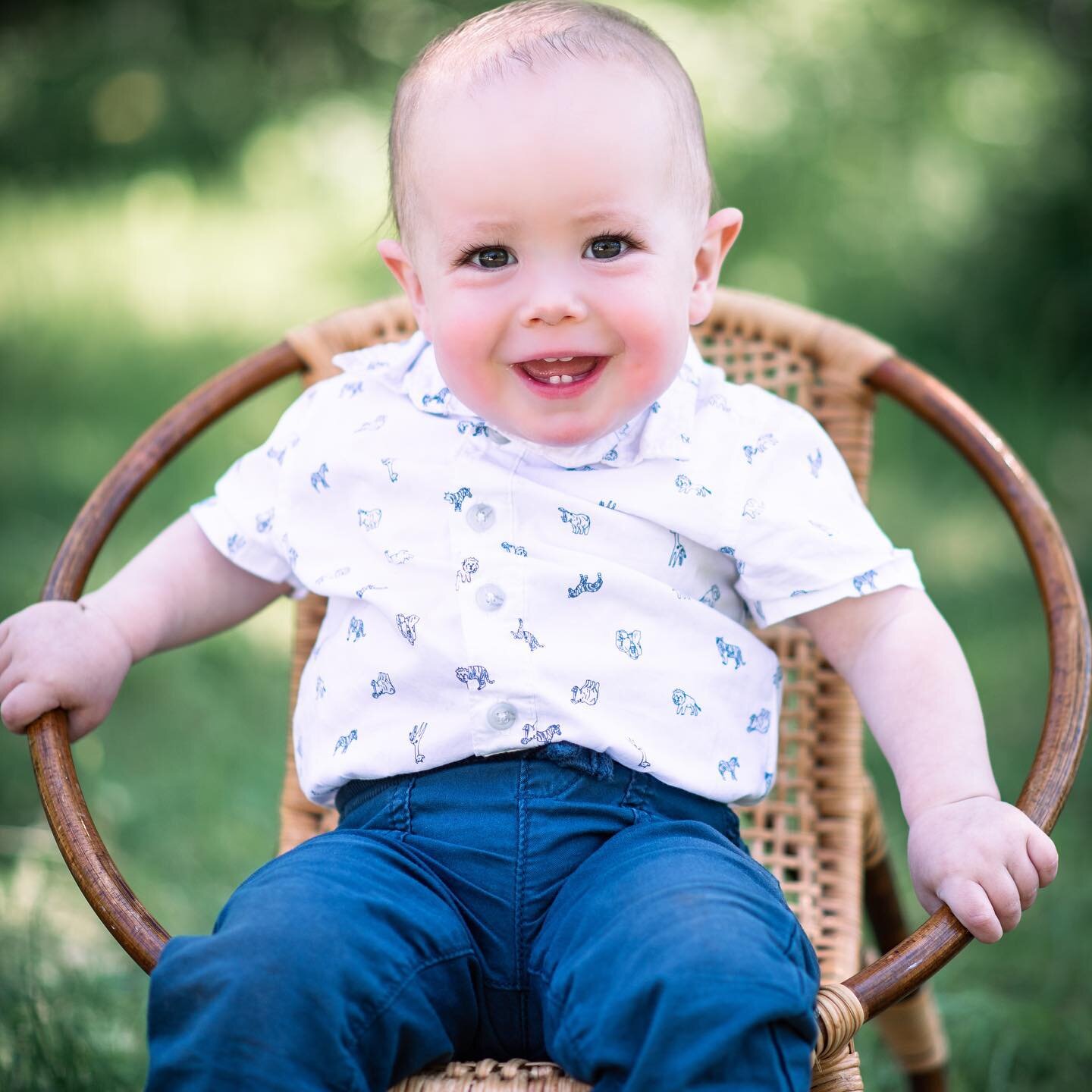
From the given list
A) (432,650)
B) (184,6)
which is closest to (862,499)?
(432,650)

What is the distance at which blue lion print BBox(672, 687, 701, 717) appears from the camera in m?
1.41

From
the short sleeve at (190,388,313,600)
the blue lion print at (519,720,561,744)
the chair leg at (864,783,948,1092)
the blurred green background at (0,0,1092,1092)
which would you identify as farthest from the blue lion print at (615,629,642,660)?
the blurred green background at (0,0,1092,1092)

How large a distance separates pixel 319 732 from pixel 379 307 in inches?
26.3

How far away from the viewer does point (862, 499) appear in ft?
5.68

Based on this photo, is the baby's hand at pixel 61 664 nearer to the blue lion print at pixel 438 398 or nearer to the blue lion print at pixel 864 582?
the blue lion print at pixel 438 398

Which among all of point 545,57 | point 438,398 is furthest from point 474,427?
point 545,57

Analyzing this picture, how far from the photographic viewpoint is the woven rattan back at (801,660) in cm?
172

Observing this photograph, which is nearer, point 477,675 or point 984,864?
point 984,864

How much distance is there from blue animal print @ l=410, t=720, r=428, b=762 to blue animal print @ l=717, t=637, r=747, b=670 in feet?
1.05

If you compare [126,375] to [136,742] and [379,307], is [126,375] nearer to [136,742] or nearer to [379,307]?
[136,742]

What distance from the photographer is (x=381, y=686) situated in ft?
4.70

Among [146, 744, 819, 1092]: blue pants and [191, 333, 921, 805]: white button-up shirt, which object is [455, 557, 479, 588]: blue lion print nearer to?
[191, 333, 921, 805]: white button-up shirt

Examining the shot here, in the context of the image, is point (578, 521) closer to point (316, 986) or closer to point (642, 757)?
point (642, 757)

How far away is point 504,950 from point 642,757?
230mm
